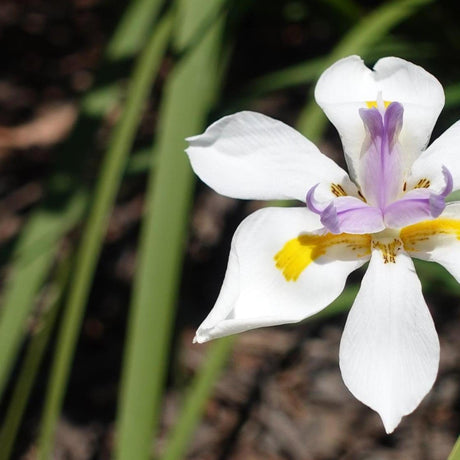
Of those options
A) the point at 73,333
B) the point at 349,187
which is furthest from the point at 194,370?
the point at 349,187

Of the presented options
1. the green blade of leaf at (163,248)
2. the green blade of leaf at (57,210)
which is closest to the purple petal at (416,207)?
the green blade of leaf at (163,248)

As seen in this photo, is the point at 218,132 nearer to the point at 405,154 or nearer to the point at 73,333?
the point at 405,154

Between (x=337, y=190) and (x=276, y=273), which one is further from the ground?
(x=337, y=190)

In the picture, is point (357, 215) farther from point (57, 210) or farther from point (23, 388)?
point (57, 210)

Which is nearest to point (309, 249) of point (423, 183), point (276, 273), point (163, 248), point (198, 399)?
point (276, 273)

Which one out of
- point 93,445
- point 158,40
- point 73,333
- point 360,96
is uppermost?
point 158,40
